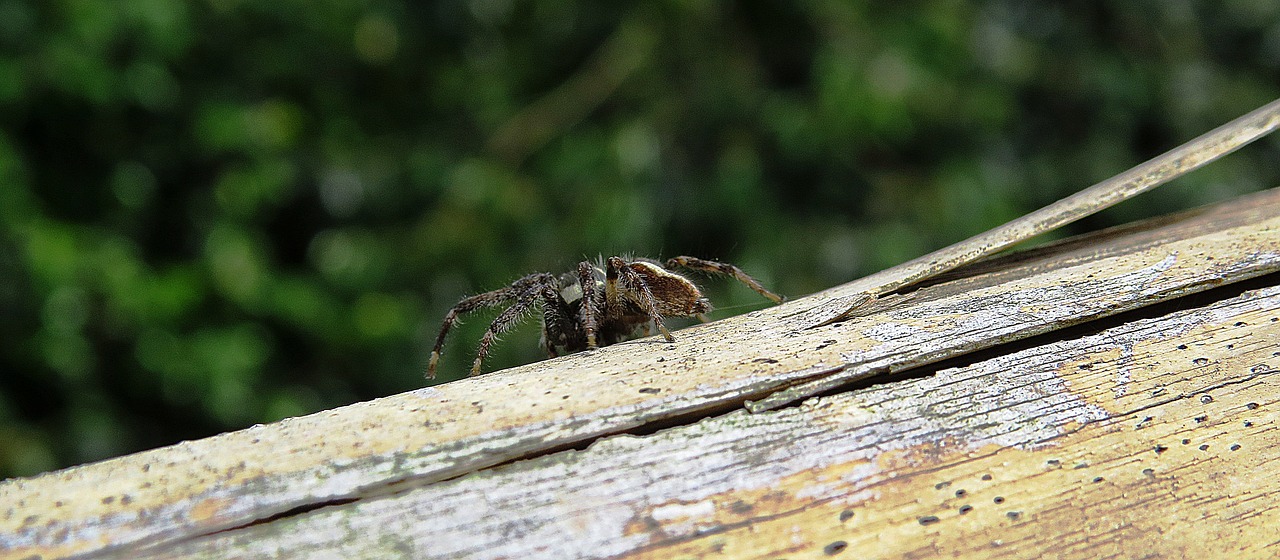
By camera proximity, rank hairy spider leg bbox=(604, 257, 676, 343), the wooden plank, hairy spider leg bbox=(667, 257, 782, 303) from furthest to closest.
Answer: hairy spider leg bbox=(667, 257, 782, 303) → hairy spider leg bbox=(604, 257, 676, 343) → the wooden plank

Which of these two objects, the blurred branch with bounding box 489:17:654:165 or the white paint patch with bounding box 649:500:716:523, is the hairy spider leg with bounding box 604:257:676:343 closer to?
the white paint patch with bounding box 649:500:716:523

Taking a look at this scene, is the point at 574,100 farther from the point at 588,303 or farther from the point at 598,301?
the point at 588,303

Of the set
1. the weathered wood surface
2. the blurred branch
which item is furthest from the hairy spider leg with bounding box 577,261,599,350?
the blurred branch

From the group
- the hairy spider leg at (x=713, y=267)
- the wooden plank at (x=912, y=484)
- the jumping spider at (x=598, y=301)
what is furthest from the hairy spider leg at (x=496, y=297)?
the wooden plank at (x=912, y=484)

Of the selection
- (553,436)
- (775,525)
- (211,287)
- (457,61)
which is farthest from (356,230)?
(775,525)

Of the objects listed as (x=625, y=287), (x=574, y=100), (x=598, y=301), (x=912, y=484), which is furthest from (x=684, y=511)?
(x=574, y=100)

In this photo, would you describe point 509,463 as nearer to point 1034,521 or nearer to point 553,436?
point 553,436

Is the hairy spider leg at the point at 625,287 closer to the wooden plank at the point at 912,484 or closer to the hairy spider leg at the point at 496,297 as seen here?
the hairy spider leg at the point at 496,297
